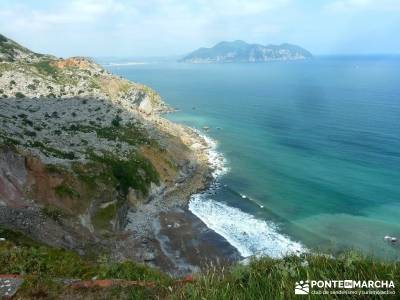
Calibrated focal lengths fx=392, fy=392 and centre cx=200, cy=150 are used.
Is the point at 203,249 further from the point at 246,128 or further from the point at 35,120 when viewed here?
the point at 246,128

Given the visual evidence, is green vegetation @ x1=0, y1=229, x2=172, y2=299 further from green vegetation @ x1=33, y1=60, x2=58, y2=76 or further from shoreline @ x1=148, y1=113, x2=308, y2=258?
green vegetation @ x1=33, y1=60, x2=58, y2=76

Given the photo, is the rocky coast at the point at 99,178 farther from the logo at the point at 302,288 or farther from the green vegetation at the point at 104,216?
the logo at the point at 302,288

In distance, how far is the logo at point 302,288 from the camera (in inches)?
329

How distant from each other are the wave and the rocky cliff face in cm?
744

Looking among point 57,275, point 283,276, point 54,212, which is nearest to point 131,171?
point 54,212

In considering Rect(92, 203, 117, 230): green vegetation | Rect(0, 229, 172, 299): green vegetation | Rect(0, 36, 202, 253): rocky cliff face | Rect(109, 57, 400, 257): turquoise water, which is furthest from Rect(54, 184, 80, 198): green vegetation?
Rect(0, 229, 172, 299): green vegetation

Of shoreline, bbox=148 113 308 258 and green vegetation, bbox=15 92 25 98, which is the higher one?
green vegetation, bbox=15 92 25 98

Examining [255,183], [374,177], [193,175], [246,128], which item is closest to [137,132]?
[193,175]

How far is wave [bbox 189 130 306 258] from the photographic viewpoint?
45625 mm

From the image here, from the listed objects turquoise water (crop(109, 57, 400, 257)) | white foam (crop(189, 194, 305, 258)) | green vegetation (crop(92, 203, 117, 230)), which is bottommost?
white foam (crop(189, 194, 305, 258))

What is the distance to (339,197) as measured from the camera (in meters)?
58.9

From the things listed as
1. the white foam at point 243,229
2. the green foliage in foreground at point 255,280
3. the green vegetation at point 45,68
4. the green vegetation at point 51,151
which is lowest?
the white foam at point 243,229

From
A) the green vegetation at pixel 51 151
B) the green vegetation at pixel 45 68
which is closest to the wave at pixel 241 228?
the green vegetation at pixel 51 151

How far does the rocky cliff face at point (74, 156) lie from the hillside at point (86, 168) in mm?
140
